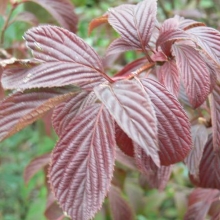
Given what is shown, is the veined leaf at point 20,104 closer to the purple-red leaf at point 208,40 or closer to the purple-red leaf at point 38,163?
the purple-red leaf at point 208,40

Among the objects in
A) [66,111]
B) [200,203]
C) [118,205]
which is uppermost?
[66,111]

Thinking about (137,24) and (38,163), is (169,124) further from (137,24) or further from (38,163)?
(38,163)

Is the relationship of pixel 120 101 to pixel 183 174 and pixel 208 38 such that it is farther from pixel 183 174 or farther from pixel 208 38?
pixel 183 174

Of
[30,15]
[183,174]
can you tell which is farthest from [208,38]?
[183,174]

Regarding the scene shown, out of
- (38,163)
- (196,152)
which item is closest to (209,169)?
(196,152)

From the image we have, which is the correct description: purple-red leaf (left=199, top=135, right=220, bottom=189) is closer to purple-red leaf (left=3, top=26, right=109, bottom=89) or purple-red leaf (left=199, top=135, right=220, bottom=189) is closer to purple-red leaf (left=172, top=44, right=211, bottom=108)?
purple-red leaf (left=172, top=44, right=211, bottom=108)

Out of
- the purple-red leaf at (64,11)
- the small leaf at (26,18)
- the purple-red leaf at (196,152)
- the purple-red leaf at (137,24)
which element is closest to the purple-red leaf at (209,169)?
the purple-red leaf at (196,152)
